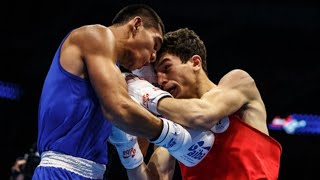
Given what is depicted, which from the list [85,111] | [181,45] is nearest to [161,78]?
[181,45]

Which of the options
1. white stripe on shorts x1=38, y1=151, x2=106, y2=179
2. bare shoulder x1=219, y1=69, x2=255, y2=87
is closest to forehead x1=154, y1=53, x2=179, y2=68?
bare shoulder x1=219, y1=69, x2=255, y2=87

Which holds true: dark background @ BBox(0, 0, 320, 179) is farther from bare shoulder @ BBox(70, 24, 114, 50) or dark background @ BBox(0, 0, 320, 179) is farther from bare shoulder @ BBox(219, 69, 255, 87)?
bare shoulder @ BBox(70, 24, 114, 50)

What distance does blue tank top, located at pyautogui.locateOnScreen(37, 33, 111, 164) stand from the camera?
2.30 meters

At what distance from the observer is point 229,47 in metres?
11.1

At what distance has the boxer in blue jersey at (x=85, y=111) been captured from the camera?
2.23 metres

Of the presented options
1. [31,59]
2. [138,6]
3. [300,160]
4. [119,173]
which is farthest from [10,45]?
[138,6]

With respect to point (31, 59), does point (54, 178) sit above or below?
above

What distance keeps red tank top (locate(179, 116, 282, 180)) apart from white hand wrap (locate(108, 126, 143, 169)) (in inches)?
11.0

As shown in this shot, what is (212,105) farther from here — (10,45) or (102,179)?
(10,45)

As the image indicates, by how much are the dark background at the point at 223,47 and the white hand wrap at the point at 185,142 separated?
636 cm

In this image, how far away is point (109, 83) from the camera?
2.21 metres

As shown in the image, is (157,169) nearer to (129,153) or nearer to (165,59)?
(129,153)

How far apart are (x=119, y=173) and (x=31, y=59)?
345 cm

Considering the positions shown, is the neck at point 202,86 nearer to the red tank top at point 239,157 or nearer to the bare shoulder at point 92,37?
the red tank top at point 239,157
